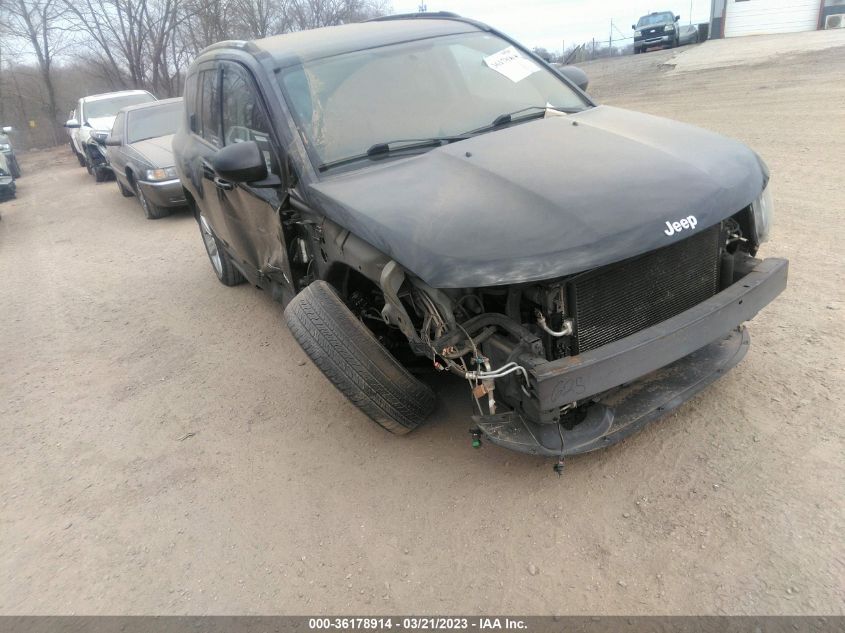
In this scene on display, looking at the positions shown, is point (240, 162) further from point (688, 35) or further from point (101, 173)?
point (688, 35)

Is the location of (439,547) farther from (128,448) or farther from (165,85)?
(165,85)

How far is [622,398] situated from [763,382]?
37.3 inches

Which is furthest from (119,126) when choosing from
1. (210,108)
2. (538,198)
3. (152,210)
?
(538,198)

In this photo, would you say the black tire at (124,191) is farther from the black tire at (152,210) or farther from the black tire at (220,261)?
the black tire at (220,261)

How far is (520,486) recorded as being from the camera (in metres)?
2.82

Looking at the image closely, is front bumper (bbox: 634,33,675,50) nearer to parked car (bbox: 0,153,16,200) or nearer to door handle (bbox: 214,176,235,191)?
parked car (bbox: 0,153,16,200)

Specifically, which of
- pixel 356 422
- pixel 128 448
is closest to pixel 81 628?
pixel 128 448

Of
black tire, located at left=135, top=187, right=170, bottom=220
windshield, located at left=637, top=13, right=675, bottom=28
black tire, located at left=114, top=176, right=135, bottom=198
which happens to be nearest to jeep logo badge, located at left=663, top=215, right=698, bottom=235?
black tire, located at left=135, top=187, right=170, bottom=220

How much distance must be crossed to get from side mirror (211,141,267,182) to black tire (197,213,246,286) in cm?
245

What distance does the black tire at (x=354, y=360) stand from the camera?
2916mm

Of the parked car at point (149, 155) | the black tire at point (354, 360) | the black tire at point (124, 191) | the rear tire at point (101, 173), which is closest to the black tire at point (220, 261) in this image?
the parked car at point (149, 155)

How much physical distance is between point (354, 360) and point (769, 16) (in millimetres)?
31981

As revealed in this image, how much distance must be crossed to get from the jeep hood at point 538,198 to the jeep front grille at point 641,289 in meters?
0.20

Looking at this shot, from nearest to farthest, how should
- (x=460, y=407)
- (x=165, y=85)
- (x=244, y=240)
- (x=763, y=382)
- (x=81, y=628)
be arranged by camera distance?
(x=81, y=628) < (x=763, y=382) < (x=460, y=407) < (x=244, y=240) < (x=165, y=85)
